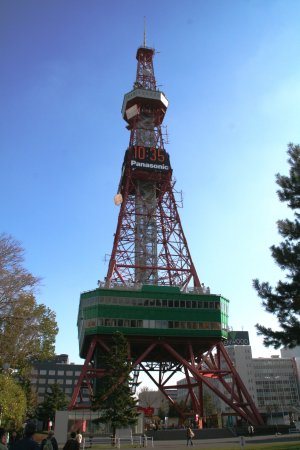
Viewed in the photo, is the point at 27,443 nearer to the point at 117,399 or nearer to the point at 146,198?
the point at 117,399

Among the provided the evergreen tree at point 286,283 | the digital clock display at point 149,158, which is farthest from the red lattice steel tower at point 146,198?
the evergreen tree at point 286,283

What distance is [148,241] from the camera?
72.3 meters

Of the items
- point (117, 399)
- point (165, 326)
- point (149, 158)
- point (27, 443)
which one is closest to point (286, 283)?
point (27, 443)

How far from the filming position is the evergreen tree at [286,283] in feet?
62.8

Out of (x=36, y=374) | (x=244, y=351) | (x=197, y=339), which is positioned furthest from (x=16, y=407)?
(x=36, y=374)

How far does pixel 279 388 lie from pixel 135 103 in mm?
80155

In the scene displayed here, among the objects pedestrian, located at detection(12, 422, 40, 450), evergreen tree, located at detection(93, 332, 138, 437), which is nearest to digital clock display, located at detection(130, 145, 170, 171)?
evergreen tree, located at detection(93, 332, 138, 437)

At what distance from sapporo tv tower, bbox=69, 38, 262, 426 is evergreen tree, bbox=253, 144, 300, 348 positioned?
3631 centimetres

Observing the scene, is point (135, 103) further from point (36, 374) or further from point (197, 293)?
point (36, 374)

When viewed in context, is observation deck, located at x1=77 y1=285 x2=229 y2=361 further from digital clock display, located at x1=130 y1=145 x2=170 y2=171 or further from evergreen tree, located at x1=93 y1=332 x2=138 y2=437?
digital clock display, located at x1=130 y1=145 x2=170 y2=171

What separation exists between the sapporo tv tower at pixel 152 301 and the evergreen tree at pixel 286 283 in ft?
119

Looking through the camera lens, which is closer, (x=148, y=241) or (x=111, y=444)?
(x=111, y=444)

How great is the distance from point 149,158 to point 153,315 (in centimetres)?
3003

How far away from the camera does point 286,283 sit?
1969 centimetres
